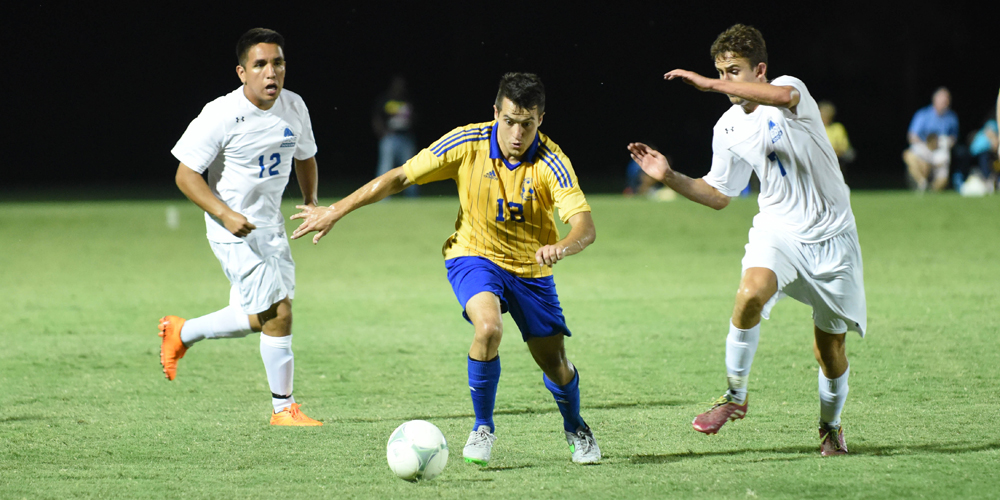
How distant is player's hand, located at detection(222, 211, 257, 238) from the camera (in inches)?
204

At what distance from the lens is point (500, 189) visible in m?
4.62

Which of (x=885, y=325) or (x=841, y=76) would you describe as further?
(x=841, y=76)

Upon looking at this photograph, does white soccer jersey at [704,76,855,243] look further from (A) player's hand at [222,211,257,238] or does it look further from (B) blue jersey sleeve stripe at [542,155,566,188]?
(A) player's hand at [222,211,257,238]

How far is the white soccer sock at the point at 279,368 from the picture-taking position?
5426mm

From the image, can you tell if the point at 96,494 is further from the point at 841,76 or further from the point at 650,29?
the point at 841,76

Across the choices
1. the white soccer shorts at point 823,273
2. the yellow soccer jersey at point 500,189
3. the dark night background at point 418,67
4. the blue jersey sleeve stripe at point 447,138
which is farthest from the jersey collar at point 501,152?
the dark night background at point 418,67

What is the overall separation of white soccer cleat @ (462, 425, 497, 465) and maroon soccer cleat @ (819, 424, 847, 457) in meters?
1.48

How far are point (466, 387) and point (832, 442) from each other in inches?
94.4

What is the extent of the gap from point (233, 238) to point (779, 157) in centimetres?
284

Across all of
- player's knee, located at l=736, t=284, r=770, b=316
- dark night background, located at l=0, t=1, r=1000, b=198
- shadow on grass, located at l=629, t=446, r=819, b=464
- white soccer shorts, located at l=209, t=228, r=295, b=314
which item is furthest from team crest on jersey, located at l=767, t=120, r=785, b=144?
dark night background, located at l=0, t=1, r=1000, b=198

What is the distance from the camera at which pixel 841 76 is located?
1087 inches

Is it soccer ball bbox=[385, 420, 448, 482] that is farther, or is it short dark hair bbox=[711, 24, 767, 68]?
short dark hair bbox=[711, 24, 767, 68]

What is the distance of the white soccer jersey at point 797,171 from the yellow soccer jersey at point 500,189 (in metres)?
0.91

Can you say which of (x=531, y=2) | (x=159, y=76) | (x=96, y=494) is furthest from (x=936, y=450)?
(x=159, y=76)
